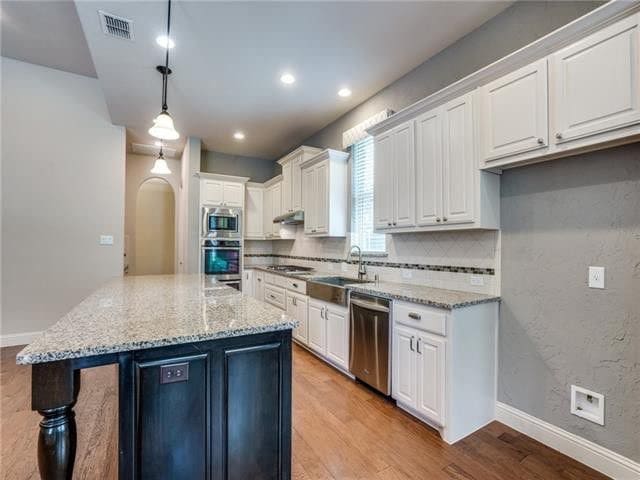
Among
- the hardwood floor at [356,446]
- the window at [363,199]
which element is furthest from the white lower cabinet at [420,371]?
the window at [363,199]

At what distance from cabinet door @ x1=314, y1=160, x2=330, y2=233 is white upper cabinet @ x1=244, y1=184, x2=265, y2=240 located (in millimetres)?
2047

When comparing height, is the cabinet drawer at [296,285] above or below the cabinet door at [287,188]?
below

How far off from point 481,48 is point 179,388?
3.16 m

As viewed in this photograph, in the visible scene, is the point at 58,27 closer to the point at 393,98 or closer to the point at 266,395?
the point at 393,98

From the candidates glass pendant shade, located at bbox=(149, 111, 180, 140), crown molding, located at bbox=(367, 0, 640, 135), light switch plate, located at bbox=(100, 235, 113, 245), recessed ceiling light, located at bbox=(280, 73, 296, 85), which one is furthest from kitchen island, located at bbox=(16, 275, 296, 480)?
light switch plate, located at bbox=(100, 235, 113, 245)

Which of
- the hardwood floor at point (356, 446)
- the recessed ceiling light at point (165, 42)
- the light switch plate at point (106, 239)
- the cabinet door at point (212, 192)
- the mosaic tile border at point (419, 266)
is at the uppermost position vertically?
the recessed ceiling light at point (165, 42)

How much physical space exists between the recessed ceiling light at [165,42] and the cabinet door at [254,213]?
3.15 m

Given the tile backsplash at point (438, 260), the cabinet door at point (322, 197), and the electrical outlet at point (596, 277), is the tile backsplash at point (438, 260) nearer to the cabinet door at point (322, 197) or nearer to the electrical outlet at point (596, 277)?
the cabinet door at point (322, 197)

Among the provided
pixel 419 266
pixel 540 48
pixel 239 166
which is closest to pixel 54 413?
pixel 419 266

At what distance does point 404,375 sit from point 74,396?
2.05 m

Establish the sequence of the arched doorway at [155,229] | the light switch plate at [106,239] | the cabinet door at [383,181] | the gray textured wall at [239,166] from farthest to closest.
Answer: the arched doorway at [155,229] < the gray textured wall at [239,166] < the light switch plate at [106,239] < the cabinet door at [383,181]

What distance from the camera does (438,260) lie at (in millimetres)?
2770

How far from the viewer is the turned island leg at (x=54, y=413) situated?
1.02 m

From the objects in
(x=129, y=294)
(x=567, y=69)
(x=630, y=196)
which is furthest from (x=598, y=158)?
(x=129, y=294)
